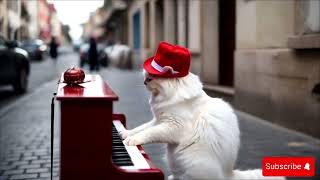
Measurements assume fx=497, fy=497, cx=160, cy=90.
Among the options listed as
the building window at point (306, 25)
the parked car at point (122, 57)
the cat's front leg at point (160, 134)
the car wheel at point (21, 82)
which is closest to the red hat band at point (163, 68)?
the cat's front leg at point (160, 134)

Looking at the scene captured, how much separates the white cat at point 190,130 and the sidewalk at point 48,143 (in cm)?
93

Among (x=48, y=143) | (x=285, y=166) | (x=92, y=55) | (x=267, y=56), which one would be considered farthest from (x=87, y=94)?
(x=92, y=55)

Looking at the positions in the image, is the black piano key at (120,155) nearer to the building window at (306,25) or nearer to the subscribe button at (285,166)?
the subscribe button at (285,166)

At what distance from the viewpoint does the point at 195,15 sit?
570 inches

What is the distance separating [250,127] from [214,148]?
5262 mm

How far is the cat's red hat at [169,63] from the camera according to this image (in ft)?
8.73

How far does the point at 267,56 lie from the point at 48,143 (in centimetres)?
393

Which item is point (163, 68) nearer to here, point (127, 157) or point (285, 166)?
point (127, 157)

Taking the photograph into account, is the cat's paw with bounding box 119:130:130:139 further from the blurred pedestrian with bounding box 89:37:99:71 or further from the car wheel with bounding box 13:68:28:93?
the blurred pedestrian with bounding box 89:37:99:71

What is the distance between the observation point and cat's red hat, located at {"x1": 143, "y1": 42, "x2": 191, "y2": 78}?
2662mm

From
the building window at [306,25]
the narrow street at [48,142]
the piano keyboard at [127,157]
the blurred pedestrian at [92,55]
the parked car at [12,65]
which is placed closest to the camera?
the piano keyboard at [127,157]

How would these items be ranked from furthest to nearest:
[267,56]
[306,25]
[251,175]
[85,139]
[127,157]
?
[267,56], [306,25], [251,175], [127,157], [85,139]

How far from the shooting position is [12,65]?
1248cm

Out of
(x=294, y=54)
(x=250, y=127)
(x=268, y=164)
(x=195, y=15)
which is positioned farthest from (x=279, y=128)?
(x=195, y=15)
